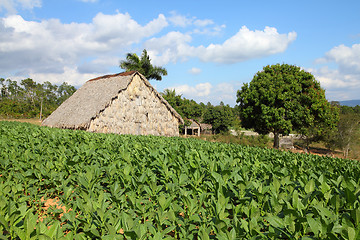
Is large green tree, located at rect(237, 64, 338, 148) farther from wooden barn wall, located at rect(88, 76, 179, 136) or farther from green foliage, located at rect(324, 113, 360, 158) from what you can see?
wooden barn wall, located at rect(88, 76, 179, 136)

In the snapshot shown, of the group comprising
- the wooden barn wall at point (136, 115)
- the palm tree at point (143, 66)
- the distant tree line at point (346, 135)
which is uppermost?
the palm tree at point (143, 66)

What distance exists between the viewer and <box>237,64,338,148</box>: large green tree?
23.3 metres

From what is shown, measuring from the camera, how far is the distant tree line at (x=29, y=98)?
2057 inches

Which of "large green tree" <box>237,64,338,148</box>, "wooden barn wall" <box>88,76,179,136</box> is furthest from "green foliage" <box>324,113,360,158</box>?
"wooden barn wall" <box>88,76,179,136</box>

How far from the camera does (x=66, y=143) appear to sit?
690 cm

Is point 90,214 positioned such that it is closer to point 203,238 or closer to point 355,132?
point 203,238

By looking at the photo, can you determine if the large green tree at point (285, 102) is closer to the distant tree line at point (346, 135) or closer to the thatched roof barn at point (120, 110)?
the distant tree line at point (346, 135)

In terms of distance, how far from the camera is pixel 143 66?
114 ft

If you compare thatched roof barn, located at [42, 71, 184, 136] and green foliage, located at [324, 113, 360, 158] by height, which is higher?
thatched roof barn, located at [42, 71, 184, 136]

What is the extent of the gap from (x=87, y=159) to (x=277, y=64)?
2616cm

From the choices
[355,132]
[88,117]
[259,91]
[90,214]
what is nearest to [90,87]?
[88,117]

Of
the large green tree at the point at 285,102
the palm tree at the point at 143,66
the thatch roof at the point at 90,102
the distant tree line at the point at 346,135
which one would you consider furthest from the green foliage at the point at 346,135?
the palm tree at the point at 143,66

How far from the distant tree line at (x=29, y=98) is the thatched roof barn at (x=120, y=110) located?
3482 cm

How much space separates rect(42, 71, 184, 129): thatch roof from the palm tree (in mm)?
8778
